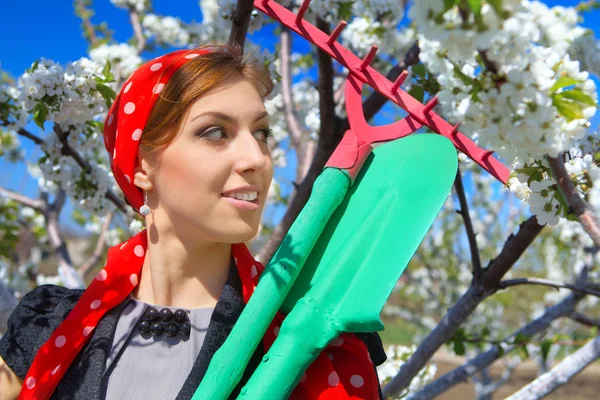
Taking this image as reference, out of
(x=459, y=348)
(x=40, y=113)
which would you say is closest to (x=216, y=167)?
(x=40, y=113)

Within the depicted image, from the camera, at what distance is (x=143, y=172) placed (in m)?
1.38

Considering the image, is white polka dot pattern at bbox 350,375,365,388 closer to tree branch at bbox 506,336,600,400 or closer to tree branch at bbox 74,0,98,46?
tree branch at bbox 506,336,600,400

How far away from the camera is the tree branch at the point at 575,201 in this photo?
87 centimetres

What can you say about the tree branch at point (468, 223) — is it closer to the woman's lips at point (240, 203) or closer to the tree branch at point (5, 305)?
the woman's lips at point (240, 203)

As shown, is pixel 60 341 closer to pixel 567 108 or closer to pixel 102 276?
pixel 102 276

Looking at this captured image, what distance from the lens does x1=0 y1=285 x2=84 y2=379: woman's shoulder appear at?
131 cm

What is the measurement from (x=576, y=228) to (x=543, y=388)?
135cm

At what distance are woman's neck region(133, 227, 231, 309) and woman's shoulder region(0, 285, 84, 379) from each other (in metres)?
0.21

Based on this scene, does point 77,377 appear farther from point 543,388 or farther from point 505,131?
point 543,388

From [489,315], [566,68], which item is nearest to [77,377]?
[566,68]

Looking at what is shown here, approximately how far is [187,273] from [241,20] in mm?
765

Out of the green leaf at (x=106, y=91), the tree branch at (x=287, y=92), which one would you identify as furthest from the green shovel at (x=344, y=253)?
the tree branch at (x=287, y=92)

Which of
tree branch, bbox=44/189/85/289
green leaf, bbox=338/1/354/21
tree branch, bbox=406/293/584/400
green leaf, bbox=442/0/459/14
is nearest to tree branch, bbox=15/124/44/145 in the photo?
tree branch, bbox=44/189/85/289

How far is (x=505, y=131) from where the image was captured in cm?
82
